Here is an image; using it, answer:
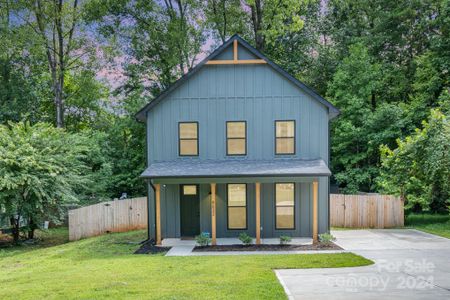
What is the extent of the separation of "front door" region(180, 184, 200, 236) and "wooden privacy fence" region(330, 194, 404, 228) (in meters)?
7.06

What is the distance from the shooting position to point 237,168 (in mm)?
13750

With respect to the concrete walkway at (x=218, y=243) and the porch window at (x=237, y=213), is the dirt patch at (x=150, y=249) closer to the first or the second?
the concrete walkway at (x=218, y=243)

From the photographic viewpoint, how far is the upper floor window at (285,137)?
1484 cm

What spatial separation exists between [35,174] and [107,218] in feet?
12.2

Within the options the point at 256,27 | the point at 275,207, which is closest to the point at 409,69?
the point at 256,27

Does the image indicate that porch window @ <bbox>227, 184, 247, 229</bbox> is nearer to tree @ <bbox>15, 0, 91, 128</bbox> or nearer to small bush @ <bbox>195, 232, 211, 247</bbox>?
small bush @ <bbox>195, 232, 211, 247</bbox>

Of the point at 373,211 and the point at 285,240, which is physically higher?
the point at 373,211

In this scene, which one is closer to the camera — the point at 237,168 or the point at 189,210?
the point at 237,168

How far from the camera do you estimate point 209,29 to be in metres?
26.2

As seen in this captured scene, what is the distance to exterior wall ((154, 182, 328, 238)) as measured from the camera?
14555 mm

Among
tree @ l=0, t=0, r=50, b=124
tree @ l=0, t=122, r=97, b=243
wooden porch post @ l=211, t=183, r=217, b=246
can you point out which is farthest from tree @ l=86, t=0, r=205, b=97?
wooden porch post @ l=211, t=183, r=217, b=246

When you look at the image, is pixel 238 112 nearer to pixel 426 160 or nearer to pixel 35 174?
pixel 426 160

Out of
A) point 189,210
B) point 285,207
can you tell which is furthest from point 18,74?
point 285,207

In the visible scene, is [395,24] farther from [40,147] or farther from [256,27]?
[40,147]
